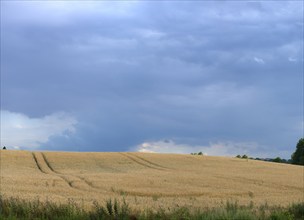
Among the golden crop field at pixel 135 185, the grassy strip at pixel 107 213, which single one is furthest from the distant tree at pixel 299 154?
the grassy strip at pixel 107 213

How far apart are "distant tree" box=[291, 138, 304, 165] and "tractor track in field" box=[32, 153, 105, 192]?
198 feet

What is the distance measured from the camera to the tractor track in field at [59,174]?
34.6m

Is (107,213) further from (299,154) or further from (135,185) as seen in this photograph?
(299,154)

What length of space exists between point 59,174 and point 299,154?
77687mm

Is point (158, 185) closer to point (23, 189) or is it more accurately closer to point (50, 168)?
point (23, 189)

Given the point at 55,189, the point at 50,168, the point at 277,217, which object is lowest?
the point at 277,217

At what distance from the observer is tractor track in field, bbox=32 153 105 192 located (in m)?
34.6

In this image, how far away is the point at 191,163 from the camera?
218ft

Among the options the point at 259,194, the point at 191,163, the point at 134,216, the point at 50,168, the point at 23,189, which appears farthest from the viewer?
the point at 191,163

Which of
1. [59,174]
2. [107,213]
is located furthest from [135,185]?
[107,213]

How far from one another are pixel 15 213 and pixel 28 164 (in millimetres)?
44840

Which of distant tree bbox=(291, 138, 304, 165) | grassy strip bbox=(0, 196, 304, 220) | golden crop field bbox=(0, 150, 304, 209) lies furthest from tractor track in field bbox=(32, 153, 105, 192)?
distant tree bbox=(291, 138, 304, 165)

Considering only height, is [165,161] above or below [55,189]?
above

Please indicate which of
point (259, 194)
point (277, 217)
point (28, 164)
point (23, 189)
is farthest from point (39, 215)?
point (28, 164)
